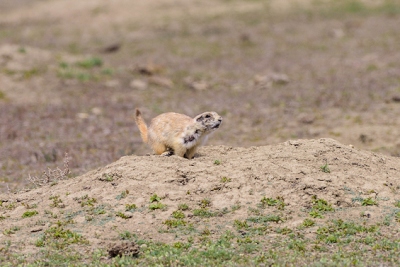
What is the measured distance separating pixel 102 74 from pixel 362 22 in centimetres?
1617

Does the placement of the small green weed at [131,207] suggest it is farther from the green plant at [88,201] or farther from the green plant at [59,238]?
the green plant at [59,238]

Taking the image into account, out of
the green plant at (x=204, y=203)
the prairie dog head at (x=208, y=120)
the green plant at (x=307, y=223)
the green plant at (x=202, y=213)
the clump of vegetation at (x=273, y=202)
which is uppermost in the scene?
the prairie dog head at (x=208, y=120)

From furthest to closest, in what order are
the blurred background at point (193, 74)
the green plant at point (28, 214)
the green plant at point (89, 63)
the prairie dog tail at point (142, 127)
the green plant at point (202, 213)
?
the green plant at point (89, 63) < the blurred background at point (193, 74) < the prairie dog tail at point (142, 127) < the green plant at point (28, 214) < the green plant at point (202, 213)

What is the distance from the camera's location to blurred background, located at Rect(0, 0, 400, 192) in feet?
58.8

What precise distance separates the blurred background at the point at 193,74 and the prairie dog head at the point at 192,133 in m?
4.11

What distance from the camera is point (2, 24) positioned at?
122ft

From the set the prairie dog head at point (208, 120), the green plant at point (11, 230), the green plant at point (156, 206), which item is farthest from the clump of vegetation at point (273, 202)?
the green plant at point (11, 230)

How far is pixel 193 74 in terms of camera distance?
2578 cm

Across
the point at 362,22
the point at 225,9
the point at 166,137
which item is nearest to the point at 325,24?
the point at 362,22

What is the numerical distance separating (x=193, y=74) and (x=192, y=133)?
1479cm

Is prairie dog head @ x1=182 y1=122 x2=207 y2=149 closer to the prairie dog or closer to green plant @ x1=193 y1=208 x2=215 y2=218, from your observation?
the prairie dog

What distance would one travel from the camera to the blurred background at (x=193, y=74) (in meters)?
17.9

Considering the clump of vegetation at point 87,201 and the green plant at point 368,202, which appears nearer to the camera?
the green plant at point 368,202

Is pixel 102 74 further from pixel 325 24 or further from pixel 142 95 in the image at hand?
pixel 325 24
